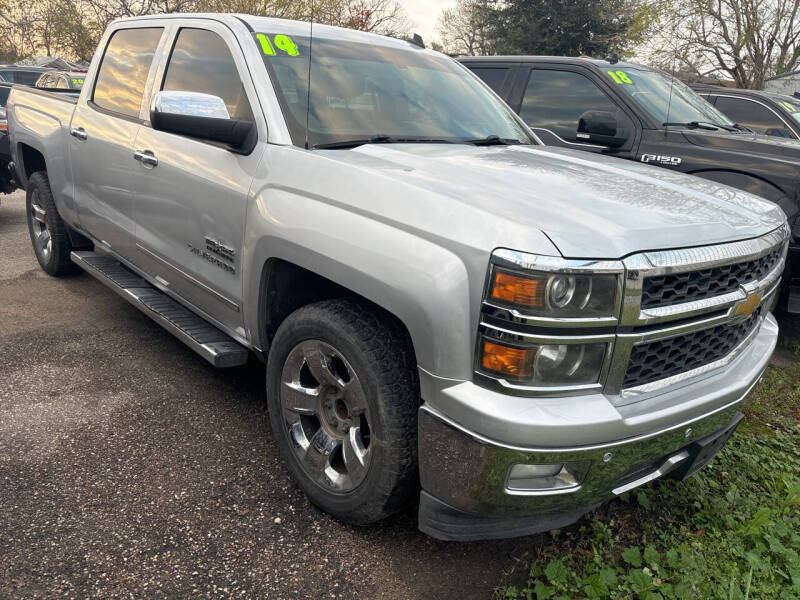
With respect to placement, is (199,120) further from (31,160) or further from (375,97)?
(31,160)

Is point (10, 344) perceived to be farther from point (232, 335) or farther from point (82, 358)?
point (232, 335)

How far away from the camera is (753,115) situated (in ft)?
29.1

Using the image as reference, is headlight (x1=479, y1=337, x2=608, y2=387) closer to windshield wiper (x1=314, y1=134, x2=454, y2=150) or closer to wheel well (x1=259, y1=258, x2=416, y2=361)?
wheel well (x1=259, y1=258, x2=416, y2=361)

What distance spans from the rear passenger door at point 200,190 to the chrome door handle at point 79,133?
2.88 feet

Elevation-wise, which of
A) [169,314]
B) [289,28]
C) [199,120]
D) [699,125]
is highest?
[289,28]

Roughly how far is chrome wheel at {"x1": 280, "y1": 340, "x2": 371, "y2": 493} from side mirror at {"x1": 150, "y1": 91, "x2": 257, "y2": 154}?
929 mm

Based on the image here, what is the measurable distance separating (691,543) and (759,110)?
8.00 meters

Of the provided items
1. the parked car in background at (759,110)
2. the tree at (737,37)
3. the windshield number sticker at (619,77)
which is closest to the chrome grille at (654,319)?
the windshield number sticker at (619,77)

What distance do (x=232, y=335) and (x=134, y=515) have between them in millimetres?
886

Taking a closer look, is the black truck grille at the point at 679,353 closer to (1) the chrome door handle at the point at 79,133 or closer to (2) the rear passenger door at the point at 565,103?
(2) the rear passenger door at the point at 565,103

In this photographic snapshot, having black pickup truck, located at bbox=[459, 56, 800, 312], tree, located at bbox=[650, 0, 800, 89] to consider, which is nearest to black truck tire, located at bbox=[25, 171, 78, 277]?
black pickup truck, located at bbox=[459, 56, 800, 312]

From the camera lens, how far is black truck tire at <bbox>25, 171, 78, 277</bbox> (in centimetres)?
494

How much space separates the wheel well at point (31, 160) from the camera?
524cm

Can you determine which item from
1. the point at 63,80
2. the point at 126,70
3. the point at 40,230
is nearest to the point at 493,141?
the point at 126,70
